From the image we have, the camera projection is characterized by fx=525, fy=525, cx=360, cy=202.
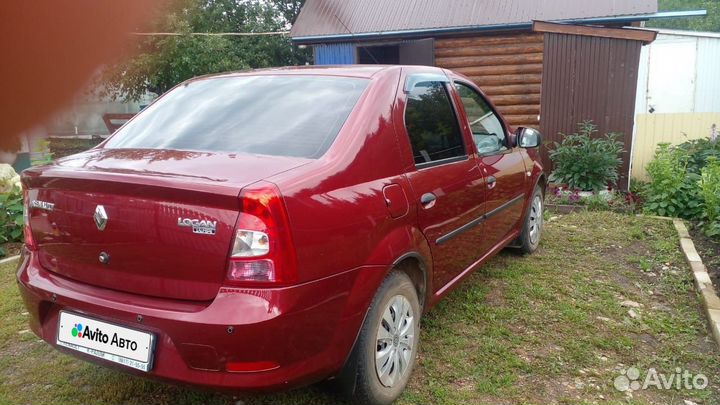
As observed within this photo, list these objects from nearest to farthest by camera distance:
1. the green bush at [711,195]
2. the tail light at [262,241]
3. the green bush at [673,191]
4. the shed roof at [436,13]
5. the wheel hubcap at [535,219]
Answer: the tail light at [262,241], the wheel hubcap at [535,219], the green bush at [711,195], the green bush at [673,191], the shed roof at [436,13]

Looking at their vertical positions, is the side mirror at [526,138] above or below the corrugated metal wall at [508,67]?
below

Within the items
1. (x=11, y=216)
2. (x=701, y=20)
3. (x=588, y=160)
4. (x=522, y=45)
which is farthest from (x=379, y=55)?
(x=701, y=20)

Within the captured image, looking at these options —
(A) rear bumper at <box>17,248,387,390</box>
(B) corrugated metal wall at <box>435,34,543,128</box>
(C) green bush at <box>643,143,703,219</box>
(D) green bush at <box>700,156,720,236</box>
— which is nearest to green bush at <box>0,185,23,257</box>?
(A) rear bumper at <box>17,248,387,390</box>

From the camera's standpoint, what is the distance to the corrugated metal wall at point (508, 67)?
8500 millimetres

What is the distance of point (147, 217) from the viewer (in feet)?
6.64

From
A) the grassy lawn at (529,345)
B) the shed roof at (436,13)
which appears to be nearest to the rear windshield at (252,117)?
the grassy lawn at (529,345)

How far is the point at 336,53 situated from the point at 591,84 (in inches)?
198

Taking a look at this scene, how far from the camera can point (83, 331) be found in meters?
2.19

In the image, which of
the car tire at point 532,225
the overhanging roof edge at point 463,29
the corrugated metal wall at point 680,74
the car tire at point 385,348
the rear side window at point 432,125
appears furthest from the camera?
the corrugated metal wall at point 680,74

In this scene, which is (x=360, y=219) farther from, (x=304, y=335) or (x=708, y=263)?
(x=708, y=263)

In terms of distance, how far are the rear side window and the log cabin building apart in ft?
16.1

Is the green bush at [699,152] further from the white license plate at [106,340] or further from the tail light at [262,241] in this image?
the white license plate at [106,340]

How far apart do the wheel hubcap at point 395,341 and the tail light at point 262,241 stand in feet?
2.32

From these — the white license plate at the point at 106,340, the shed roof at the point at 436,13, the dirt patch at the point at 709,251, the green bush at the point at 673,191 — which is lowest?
the dirt patch at the point at 709,251
